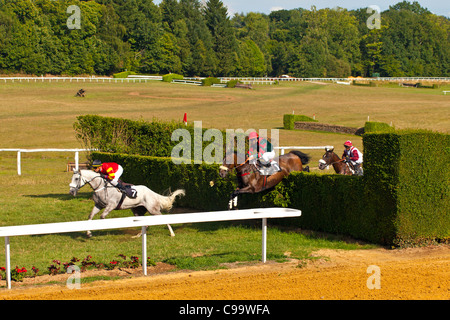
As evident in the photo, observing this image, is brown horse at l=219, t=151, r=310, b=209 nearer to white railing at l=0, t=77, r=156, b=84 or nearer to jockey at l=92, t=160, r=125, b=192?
jockey at l=92, t=160, r=125, b=192

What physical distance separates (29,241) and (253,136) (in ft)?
18.0

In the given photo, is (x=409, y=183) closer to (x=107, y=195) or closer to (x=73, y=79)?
(x=107, y=195)

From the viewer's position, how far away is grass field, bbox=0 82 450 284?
10828 mm

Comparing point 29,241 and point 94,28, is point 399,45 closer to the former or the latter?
point 94,28

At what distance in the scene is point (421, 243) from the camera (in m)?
10.9

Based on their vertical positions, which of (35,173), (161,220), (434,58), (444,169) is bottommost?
(35,173)

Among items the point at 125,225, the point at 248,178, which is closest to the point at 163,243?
the point at 125,225

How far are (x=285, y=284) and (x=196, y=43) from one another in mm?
100136

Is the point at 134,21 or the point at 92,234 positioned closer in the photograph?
the point at 92,234

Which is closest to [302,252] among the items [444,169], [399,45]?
[444,169]

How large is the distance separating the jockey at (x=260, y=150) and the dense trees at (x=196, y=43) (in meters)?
75.1

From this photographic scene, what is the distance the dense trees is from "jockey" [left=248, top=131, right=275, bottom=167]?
75.1m

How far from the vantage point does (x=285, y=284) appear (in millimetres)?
7965
